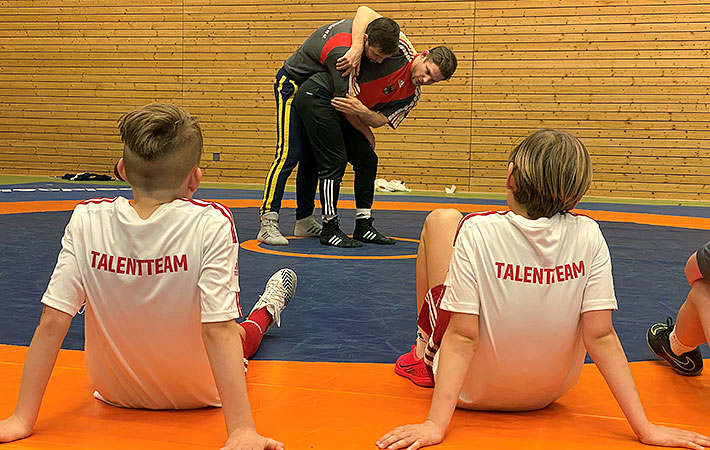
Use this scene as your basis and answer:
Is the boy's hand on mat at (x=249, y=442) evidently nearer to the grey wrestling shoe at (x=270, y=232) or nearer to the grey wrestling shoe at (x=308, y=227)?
the grey wrestling shoe at (x=270, y=232)

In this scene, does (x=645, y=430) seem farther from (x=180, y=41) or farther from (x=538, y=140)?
(x=180, y=41)

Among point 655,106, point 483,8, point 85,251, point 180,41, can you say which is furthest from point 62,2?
point 85,251

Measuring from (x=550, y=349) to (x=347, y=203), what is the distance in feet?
21.9

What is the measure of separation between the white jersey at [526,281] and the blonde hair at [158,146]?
68 cm

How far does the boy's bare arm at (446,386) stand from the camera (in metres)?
1.65

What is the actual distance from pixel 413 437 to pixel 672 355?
1143 millimetres

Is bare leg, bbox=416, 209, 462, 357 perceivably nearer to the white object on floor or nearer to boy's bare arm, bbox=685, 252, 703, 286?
boy's bare arm, bbox=685, 252, 703, 286

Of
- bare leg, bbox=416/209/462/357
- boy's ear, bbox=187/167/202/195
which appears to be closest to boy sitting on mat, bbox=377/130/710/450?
bare leg, bbox=416/209/462/357

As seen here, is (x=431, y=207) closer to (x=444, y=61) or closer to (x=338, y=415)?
(x=444, y=61)

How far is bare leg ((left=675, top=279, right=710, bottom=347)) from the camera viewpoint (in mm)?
2092

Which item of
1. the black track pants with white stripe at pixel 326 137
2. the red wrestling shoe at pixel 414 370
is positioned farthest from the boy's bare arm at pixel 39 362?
the black track pants with white stripe at pixel 326 137

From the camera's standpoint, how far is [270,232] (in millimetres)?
5047

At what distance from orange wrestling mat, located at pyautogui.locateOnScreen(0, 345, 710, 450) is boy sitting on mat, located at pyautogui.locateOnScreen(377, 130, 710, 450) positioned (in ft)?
0.26

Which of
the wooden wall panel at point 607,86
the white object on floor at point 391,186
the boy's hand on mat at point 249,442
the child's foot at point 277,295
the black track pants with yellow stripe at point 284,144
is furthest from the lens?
the white object on floor at point 391,186
